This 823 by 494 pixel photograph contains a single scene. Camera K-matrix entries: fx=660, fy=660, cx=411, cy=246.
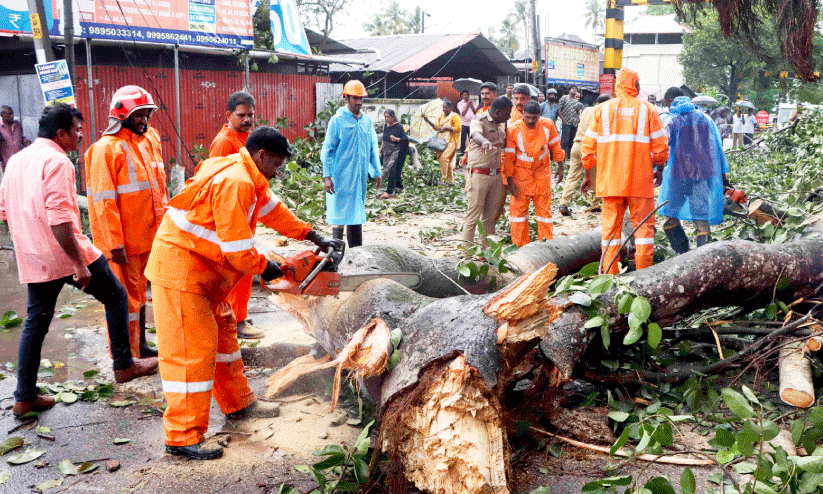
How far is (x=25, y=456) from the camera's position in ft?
10.5

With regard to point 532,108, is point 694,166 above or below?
below

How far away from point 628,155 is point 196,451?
4.24 m

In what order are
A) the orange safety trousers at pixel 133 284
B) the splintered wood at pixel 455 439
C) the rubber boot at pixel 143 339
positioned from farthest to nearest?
the rubber boot at pixel 143 339 < the orange safety trousers at pixel 133 284 < the splintered wood at pixel 455 439

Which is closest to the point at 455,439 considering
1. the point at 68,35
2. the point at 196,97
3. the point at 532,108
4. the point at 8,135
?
the point at 532,108

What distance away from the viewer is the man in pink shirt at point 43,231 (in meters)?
3.51

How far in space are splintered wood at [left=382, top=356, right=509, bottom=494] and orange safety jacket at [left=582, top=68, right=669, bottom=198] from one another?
11.5 feet

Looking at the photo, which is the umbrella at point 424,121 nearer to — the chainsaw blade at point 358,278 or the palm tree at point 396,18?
the chainsaw blade at point 358,278

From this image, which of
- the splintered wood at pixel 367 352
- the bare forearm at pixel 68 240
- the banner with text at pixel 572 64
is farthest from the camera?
the banner with text at pixel 572 64

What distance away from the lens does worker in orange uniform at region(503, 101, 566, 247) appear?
6.84m

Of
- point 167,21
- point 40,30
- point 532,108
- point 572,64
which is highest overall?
Answer: point 572,64

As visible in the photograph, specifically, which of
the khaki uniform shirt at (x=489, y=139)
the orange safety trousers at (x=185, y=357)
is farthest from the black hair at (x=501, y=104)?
the orange safety trousers at (x=185, y=357)

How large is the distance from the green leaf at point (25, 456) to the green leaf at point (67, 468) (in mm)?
164

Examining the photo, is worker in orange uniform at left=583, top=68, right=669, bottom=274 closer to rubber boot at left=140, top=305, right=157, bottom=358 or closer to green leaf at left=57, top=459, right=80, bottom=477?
rubber boot at left=140, top=305, right=157, bottom=358

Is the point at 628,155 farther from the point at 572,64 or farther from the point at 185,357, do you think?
the point at 572,64
